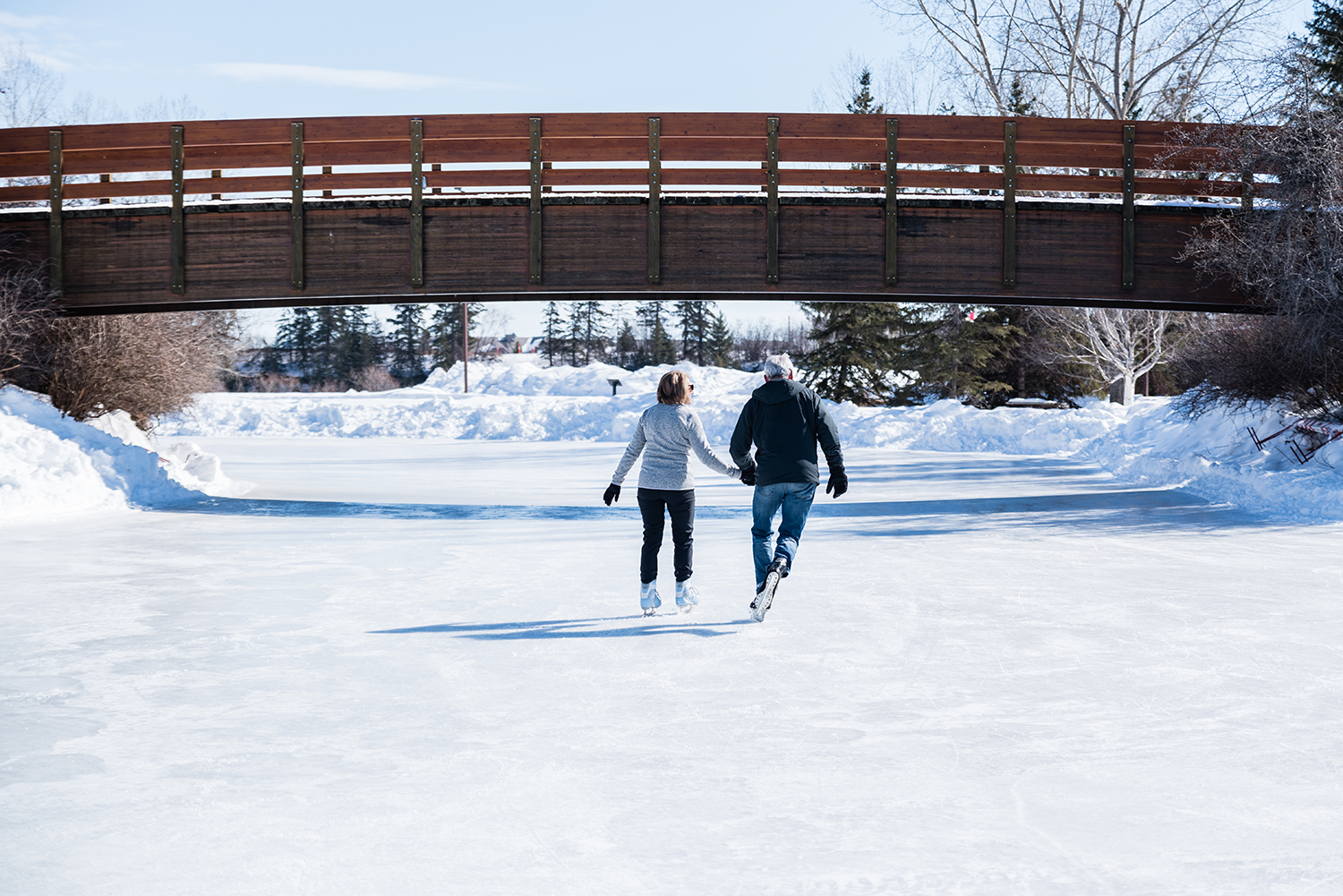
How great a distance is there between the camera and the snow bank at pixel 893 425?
14719 mm

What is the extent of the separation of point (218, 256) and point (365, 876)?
1323cm

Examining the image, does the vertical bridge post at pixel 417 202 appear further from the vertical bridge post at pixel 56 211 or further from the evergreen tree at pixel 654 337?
the evergreen tree at pixel 654 337

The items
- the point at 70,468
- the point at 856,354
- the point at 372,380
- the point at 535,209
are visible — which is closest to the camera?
the point at 70,468

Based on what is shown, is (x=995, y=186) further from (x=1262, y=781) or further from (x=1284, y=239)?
(x=1262, y=781)

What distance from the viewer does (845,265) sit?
1470cm

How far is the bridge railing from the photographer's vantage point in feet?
46.9

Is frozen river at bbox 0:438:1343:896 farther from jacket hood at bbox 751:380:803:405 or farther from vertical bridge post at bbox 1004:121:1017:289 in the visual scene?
vertical bridge post at bbox 1004:121:1017:289

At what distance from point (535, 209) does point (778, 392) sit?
324 inches

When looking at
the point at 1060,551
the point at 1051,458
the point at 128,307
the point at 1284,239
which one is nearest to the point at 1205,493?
the point at 1284,239

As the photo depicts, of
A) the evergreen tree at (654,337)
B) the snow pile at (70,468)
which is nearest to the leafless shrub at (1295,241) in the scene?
the snow pile at (70,468)

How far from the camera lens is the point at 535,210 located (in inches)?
568

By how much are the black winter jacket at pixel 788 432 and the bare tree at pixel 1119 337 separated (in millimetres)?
30167

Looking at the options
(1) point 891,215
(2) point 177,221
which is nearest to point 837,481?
(1) point 891,215

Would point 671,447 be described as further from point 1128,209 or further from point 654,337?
point 654,337
